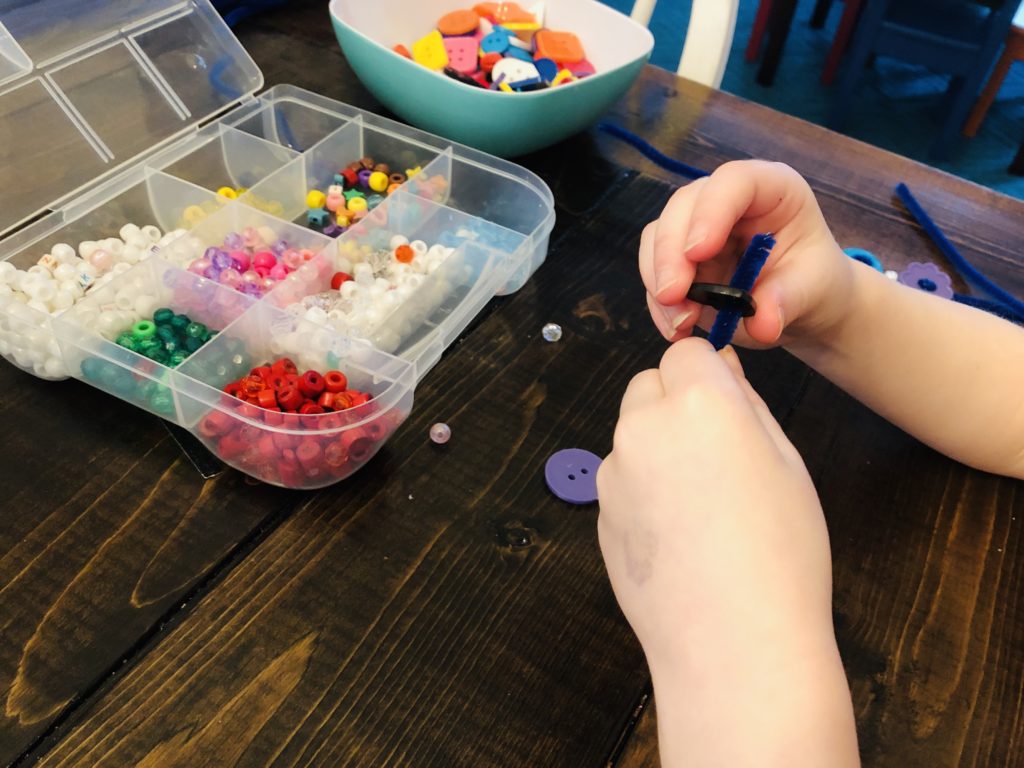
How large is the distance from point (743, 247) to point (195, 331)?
433 millimetres

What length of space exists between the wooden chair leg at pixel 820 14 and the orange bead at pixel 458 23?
2261mm

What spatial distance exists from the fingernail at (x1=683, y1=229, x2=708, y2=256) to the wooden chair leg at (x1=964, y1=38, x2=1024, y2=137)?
216cm

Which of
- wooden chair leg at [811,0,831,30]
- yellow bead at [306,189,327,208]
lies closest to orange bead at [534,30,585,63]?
yellow bead at [306,189,327,208]

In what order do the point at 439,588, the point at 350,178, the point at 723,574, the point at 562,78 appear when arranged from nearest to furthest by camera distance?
the point at 723,574 → the point at 439,588 → the point at 350,178 → the point at 562,78

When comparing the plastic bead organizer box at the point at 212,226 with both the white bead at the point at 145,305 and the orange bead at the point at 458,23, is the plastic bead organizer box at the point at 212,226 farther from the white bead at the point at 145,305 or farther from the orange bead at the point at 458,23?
the orange bead at the point at 458,23

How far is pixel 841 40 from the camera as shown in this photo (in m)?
2.58

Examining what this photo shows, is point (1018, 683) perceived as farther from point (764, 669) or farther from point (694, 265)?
point (694, 265)

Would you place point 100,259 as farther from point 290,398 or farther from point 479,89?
point 479,89

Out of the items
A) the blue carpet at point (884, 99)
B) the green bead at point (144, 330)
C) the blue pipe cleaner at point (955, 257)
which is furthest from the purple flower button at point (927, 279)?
the blue carpet at point (884, 99)

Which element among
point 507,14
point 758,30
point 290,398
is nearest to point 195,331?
point 290,398

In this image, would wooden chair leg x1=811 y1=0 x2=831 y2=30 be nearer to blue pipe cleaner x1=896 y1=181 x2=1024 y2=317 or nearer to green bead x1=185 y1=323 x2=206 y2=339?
blue pipe cleaner x1=896 y1=181 x2=1024 y2=317

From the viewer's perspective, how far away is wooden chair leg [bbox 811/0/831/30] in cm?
288

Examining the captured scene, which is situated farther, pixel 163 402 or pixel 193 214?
pixel 193 214

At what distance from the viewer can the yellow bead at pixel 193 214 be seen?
0.80 meters
